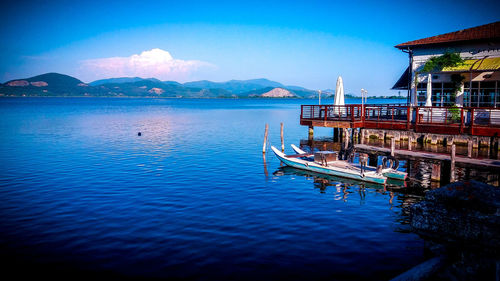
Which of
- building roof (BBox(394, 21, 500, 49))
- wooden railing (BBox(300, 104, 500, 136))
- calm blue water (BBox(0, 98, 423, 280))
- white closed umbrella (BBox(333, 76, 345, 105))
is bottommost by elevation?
calm blue water (BBox(0, 98, 423, 280))

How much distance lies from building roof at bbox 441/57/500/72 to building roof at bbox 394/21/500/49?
1.81 m

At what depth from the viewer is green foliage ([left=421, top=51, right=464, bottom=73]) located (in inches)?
1096

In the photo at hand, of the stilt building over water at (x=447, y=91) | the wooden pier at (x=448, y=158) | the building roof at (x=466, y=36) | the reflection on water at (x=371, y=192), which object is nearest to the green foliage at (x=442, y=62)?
the stilt building over water at (x=447, y=91)

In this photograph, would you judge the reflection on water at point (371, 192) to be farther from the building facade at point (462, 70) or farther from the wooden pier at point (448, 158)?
the building facade at point (462, 70)

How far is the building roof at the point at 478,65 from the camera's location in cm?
2494

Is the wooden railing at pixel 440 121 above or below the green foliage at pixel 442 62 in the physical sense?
below

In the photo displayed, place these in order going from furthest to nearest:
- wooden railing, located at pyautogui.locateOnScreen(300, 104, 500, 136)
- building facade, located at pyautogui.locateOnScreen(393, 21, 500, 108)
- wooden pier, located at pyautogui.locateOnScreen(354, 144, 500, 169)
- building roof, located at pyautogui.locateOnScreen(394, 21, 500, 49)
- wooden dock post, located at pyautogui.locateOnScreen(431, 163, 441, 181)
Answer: building roof, located at pyautogui.locateOnScreen(394, 21, 500, 49)
building facade, located at pyautogui.locateOnScreen(393, 21, 500, 108)
wooden railing, located at pyautogui.locateOnScreen(300, 104, 500, 136)
wooden dock post, located at pyautogui.locateOnScreen(431, 163, 441, 181)
wooden pier, located at pyautogui.locateOnScreen(354, 144, 500, 169)

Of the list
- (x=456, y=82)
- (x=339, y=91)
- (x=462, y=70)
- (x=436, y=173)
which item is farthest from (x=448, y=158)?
(x=339, y=91)

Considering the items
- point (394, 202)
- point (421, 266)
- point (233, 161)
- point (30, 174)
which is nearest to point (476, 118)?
point (394, 202)

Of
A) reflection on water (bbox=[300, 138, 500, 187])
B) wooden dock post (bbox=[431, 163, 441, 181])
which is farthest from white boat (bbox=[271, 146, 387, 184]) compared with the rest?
wooden dock post (bbox=[431, 163, 441, 181])

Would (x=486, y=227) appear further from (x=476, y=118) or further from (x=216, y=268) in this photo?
(x=476, y=118)

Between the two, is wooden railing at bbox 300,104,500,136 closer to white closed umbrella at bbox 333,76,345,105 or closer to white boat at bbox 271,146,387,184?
white closed umbrella at bbox 333,76,345,105

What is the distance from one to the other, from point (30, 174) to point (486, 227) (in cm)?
2238

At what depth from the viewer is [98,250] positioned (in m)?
10.2
